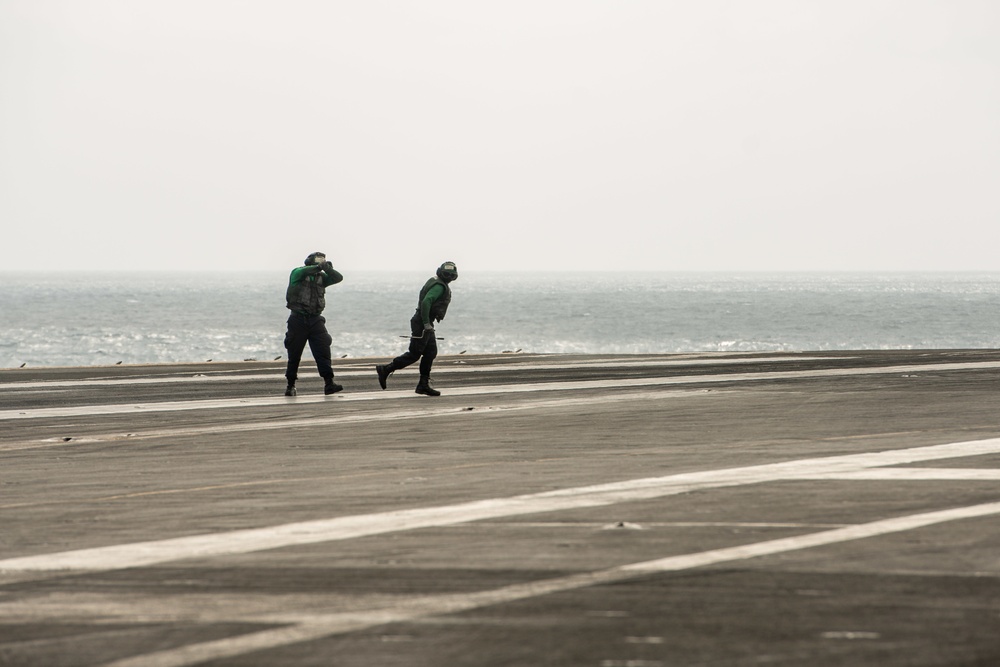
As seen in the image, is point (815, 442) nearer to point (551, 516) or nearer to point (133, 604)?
point (551, 516)

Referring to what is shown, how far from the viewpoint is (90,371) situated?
25.5 metres

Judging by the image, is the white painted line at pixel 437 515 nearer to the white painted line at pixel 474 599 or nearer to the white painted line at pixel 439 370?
the white painted line at pixel 474 599

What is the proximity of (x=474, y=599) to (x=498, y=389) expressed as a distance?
13.3 metres

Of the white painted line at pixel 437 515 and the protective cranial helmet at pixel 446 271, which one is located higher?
the protective cranial helmet at pixel 446 271

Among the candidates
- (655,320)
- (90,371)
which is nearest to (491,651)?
(90,371)

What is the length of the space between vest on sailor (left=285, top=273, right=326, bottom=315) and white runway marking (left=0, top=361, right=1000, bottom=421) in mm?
1323

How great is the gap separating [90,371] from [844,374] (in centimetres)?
1524

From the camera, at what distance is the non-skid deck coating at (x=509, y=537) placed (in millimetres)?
→ 5098

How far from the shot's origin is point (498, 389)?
1902 cm

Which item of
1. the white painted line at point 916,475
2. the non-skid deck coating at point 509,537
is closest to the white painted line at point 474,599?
the non-skid deck coating at point 509,537

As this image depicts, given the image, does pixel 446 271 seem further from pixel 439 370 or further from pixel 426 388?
pixel 439 370

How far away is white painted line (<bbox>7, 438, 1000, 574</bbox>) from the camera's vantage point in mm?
6820

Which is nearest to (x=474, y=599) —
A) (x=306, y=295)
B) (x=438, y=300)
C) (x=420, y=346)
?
(x=438, y=300)

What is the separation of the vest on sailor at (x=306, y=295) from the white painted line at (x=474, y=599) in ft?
37.2
